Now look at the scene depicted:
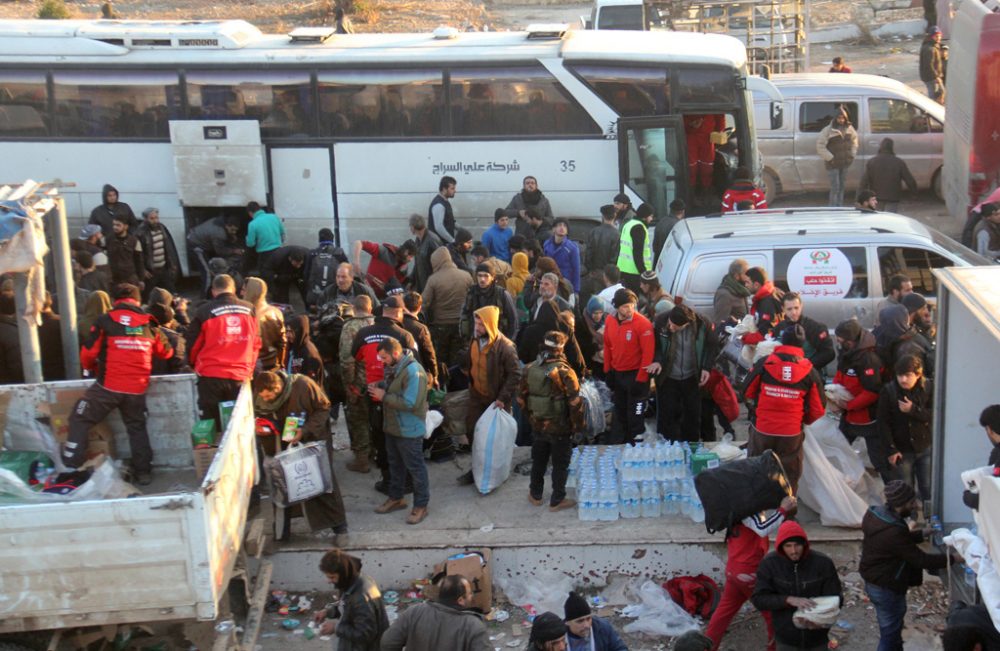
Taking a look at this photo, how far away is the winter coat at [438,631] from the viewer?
21.3 ft

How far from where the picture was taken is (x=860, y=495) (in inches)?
384

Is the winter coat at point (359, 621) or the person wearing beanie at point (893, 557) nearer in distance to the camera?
the winter coat at point (359, 621)

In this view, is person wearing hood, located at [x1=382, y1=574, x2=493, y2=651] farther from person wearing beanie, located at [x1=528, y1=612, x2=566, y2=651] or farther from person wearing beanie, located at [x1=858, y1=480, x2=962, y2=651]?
person wearing beanie, located at [x1=858, y1=480, x2=962, y2=651]

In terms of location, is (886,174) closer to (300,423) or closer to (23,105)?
(300,423)

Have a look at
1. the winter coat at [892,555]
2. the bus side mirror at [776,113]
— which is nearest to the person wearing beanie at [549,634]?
the winter coat at [892,555]

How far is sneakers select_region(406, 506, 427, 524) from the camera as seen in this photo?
385 inches

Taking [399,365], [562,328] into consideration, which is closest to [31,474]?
[399,365]

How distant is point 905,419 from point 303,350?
4779mm

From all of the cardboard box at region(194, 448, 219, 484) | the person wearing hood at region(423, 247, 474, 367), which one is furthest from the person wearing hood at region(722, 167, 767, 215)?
the cardboard box at region(194, 448, 219, 484)

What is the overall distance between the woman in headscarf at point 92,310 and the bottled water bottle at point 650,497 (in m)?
4.79

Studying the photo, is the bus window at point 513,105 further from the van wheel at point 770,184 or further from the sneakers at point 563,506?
the sneakers at point 563,506

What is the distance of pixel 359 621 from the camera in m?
6.94

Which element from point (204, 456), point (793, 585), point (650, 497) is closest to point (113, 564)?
point (204, 456)

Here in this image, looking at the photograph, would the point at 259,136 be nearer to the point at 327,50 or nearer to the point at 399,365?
the point at 327,50
